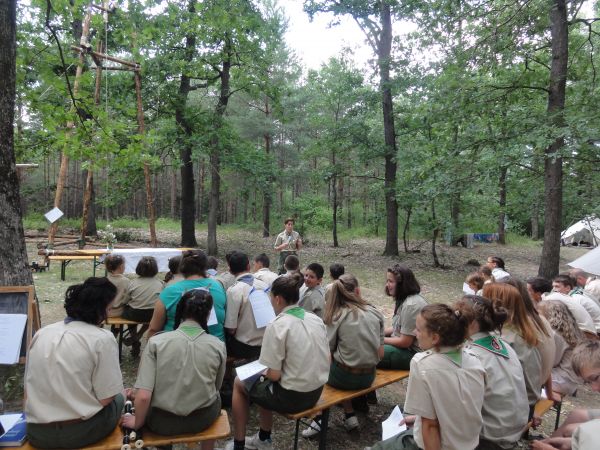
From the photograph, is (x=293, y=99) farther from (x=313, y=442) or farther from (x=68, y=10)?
(x=313, y=442)

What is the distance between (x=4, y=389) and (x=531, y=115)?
385 inches

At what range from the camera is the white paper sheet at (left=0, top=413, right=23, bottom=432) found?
247cm

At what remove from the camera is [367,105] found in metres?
14.6

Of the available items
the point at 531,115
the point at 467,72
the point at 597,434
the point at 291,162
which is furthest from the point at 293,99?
the point at 597,434

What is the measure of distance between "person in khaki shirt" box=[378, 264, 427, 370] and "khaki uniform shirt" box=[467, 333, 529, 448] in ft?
3.96

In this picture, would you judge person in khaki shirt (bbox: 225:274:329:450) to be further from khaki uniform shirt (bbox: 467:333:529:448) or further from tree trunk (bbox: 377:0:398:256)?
tree trunk (bbox: 377:0:398:256)

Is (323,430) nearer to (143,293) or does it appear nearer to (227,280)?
(227,280)

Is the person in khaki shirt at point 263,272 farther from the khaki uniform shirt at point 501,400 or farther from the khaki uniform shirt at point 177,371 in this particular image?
the khaki uniform shirt at point 501,400

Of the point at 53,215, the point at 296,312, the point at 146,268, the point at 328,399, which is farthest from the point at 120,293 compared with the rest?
the point at 53,215


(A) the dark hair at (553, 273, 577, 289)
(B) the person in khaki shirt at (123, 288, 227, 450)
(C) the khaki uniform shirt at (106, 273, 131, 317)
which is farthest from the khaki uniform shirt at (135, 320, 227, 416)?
(A) the dark hair at (553, 273, 577, 289)

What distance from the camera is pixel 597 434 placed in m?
1.80

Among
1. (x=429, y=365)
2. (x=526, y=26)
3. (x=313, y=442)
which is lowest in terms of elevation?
(x=313, y=442)

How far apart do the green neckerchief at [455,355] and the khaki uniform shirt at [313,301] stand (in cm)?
210

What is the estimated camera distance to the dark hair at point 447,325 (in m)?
2.18
